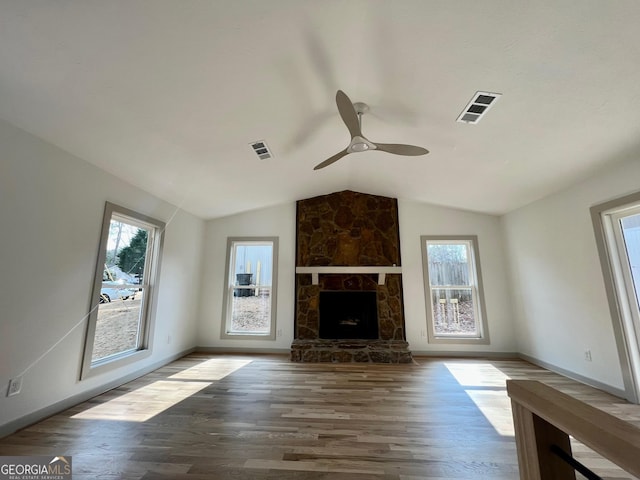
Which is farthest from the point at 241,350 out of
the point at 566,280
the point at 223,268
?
the point at 566,280

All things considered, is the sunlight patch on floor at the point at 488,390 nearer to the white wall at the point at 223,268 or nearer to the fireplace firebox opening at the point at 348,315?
the fireplace firebox opening at the point at 348,315

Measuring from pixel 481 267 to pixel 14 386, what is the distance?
6014mm

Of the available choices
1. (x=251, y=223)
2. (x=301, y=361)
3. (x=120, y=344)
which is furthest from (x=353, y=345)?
→ (x=120, y=344)

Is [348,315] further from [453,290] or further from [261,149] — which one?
[261,149]

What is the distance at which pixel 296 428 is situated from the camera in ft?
7.44

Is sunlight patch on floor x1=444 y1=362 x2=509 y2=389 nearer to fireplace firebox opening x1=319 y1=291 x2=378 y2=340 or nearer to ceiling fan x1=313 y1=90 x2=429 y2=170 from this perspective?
fireplace firebox opening x1=319 y1=291 x2=378 y2=340

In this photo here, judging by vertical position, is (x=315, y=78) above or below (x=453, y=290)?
above

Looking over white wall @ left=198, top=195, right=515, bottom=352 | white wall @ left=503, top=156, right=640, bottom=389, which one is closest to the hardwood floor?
white wall @ left=503, top=156, right=640, bottom=389

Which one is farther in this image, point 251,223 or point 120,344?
point 251,223

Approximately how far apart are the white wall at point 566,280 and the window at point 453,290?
59cm

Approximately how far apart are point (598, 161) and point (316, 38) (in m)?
3.17

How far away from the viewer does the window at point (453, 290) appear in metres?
4.70

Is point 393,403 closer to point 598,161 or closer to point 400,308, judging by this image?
point 400,308

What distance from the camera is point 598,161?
2.86 meters
